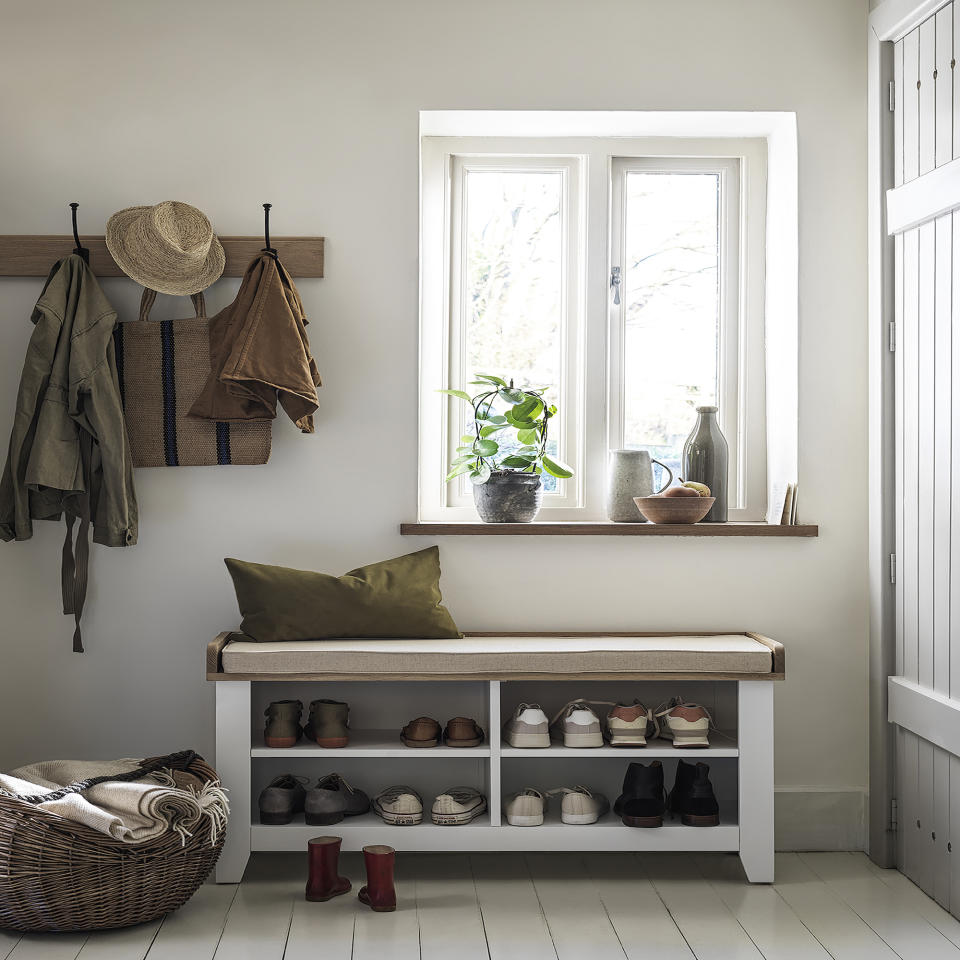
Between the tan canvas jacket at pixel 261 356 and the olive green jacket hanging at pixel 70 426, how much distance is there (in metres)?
0.23

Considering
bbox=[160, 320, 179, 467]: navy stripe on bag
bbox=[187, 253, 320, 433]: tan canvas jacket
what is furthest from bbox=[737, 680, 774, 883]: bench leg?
bbox=[160, 320, 179, 467]: navy stripe on bag

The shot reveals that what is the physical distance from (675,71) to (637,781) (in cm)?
188

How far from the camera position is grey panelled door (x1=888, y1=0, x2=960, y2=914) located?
227 centimetres

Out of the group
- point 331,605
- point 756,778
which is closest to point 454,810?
point 331,605

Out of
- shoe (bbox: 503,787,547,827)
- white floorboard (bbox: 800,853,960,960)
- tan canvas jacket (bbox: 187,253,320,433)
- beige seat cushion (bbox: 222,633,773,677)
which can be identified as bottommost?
white floorboard (bbox: 800,853,960,960)

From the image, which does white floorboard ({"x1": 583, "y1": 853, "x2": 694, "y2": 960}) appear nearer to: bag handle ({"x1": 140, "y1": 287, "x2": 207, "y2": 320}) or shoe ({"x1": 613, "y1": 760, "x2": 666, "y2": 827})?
shoe ({"x1": 613, "y1": 760, "x2": 666, "y2": 827})

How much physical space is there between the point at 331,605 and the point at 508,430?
803 millimetres

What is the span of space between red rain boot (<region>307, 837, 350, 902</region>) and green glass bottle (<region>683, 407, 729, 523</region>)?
1.33 meters

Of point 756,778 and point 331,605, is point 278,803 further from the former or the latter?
point 756,778

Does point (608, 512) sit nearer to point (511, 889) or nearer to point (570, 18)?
point (511, 889)

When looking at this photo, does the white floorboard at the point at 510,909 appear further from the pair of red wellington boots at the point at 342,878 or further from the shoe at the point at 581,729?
the shoe at the point at 581,729

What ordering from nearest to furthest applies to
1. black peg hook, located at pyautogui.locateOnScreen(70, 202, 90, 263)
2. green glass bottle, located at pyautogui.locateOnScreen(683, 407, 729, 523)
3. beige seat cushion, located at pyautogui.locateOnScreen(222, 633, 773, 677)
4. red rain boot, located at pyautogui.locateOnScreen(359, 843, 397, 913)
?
red rain boot, located at pyautogui.locateOnScreen(359, 843, 397, 913) < beige seat cushion, located at pyautogui.locateOnScreen(222, 633, 773, 677) < black peg hook, located at pyautogui.locateOnScreen(70, 202, 90, 263) < green glass bottle, located at pyautogui.locateOnScreen(683, 407, 729, 523)

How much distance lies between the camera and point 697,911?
2246 mm

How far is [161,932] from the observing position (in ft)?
6.97
